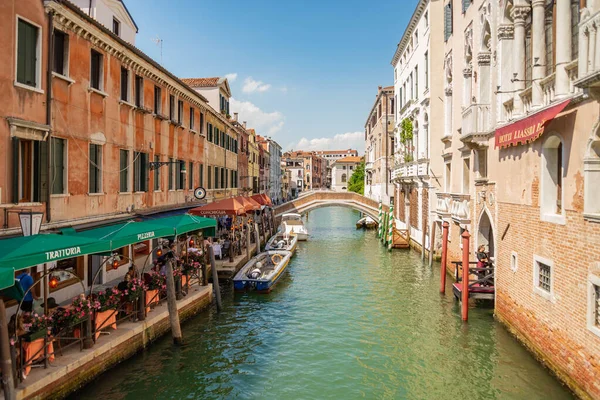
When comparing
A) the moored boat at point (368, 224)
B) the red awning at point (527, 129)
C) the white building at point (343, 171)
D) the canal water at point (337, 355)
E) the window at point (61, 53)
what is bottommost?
the canal water at point (337, 355)

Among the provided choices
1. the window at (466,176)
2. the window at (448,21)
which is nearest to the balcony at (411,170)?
the window at (466,176)

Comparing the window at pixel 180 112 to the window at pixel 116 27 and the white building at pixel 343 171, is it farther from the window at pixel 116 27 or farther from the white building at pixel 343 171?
the white building at pixel 343 171

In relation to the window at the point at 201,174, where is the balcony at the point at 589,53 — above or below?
above

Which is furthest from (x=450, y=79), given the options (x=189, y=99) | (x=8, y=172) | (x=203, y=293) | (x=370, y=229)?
(x=370, y=229)

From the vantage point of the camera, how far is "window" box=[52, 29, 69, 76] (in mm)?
10086

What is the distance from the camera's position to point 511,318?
35.5 ft

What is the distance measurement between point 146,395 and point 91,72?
25.9ft

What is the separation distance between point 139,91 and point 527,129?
440 inches

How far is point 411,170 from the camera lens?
26203mm

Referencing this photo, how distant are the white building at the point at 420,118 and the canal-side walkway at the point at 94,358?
15017 mm

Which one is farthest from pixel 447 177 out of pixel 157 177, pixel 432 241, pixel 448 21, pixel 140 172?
pixel 140 172

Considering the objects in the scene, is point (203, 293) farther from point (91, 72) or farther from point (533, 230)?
point (533, 230)

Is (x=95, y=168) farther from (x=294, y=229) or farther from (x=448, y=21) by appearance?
(x=294, y=229)

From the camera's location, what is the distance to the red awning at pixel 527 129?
7.99 metres
